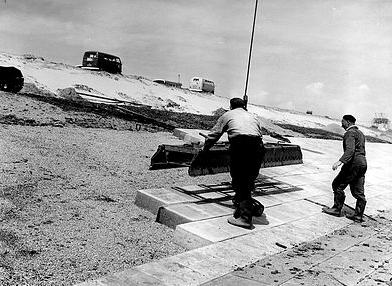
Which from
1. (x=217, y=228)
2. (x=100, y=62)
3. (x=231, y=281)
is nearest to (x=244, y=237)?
(x=217, y=228)

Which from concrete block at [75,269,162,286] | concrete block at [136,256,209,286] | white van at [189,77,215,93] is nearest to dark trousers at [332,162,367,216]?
concrete block at [136,256,209,286]

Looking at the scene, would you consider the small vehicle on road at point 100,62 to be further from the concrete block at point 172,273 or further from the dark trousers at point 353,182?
the concrete block at point 172,273

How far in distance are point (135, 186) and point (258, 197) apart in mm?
2327

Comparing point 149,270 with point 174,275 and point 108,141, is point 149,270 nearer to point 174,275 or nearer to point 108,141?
point 174,275

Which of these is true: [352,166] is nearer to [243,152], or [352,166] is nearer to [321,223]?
[321,223]

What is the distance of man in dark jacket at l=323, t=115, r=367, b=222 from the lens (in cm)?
771

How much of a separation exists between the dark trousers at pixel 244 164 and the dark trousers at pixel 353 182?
7.59 feet

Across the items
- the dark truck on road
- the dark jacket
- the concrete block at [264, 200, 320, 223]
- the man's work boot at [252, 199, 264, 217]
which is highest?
the dark truck on road

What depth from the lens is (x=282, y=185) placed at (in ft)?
33.8

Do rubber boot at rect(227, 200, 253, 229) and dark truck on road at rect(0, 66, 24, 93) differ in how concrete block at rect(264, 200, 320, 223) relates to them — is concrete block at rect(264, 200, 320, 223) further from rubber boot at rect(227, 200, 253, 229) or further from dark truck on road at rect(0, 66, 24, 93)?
dark truck on road at rect(0, 66, 24, 93)

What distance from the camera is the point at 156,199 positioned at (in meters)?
6.87

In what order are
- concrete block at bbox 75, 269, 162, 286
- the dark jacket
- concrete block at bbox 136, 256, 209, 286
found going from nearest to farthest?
concrete block at bbox 75, 269, 162, 286
concrete block at bbox 136, 256, 209, 286
the dark jacket

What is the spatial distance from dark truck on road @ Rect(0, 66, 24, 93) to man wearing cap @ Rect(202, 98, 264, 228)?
523 inches

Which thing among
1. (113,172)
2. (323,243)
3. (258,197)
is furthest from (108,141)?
(323,243)
